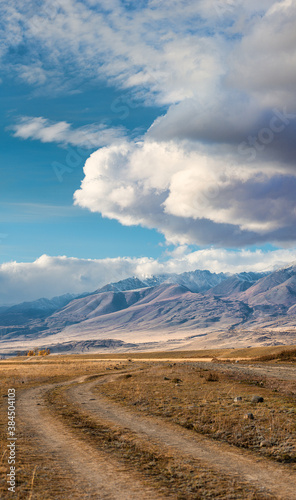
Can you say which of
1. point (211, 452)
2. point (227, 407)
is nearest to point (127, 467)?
point (211, 452)

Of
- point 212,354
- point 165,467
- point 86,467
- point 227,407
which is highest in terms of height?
point 86,467

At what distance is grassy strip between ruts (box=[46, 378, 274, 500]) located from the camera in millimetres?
11758

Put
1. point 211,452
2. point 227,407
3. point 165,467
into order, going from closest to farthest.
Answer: point 165,467, point 211,452, point 227,407

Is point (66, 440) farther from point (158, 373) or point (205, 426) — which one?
point (158, 373)

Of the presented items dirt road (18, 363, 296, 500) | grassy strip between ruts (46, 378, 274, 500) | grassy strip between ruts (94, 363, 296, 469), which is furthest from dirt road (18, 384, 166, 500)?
grassy strip between ruts (94, 363, 296, 469)

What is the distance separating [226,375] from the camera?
4016 centimetres

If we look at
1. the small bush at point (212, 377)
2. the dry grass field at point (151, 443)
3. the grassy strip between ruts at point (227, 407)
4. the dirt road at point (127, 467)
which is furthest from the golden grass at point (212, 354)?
the dirt road at point (127, 467)

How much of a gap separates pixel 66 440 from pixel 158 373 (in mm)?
29193

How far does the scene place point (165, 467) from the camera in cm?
1397

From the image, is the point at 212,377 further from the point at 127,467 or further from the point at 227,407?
the point at 127,467

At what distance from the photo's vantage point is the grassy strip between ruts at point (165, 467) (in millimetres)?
11758

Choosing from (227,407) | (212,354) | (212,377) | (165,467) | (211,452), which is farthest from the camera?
(212,354)

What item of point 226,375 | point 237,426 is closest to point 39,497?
point 237,426

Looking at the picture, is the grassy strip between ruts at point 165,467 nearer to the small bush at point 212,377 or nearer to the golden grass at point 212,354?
the small bush at point 212,377
